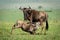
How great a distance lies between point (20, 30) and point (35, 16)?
0.29m

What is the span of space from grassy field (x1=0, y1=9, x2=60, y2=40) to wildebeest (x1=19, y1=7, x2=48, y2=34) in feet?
0.19

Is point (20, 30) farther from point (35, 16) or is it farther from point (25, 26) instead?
point (35, 16)

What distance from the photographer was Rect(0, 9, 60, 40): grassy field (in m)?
2.56

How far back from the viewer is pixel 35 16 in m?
2.59

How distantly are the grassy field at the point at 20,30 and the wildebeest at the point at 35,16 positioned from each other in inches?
2.2

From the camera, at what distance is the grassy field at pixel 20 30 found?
2.56m

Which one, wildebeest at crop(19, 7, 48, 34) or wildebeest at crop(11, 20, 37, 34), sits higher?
wildebeest at crop(19, 7, 48, 34)

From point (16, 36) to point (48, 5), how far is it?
2.06 ft

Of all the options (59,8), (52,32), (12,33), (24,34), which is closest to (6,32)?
(12,33)

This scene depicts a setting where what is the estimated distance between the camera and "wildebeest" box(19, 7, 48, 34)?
258 centimetres

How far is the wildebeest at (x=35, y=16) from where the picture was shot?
8.47 ft

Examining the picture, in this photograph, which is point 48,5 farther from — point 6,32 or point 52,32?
point 6,32

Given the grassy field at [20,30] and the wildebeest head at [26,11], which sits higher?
the wildebeest head at [26,11]

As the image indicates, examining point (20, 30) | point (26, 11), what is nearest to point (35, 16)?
point (26, 11)
